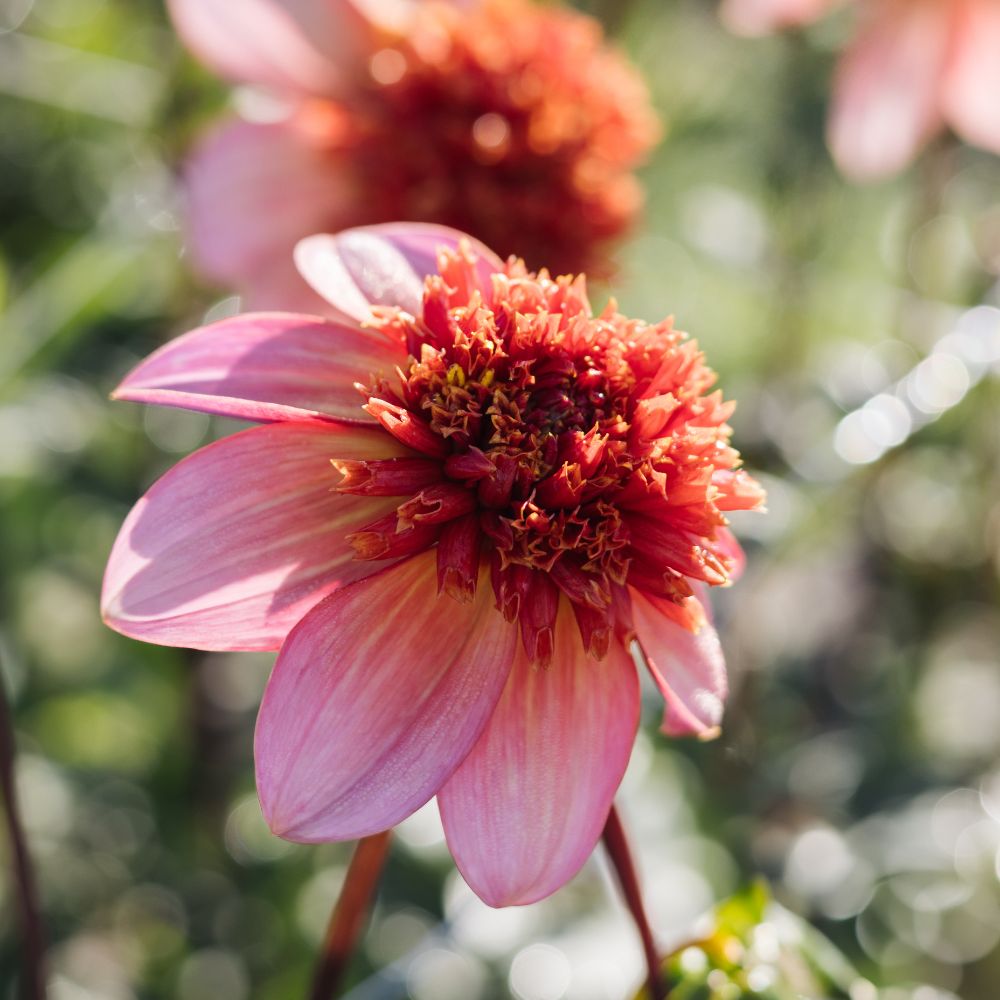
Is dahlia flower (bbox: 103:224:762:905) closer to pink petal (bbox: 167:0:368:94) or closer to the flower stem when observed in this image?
the flower stem

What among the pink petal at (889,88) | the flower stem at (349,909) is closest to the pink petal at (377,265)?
the flower stem at (349,909)

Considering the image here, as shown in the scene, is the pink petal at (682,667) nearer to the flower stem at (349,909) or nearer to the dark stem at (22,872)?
the flower stem at (349,909)

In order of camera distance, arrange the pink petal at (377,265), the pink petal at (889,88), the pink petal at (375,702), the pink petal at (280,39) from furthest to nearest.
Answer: the pink petal at (889,88)
the pink petal at (280,39)
the pink petal at (377,265)
the pink petal at (375,702)

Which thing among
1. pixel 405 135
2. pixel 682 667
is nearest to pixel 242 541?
pixel 682 667

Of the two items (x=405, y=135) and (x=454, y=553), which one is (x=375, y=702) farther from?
(x=405, y=135)

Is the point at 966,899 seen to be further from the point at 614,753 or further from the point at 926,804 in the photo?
the point at 614,753
